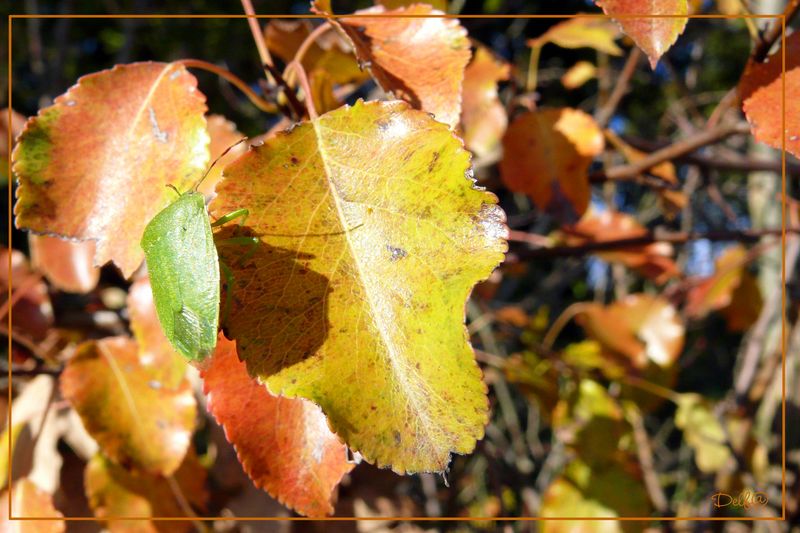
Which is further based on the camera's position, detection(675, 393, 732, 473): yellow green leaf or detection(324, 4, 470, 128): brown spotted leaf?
detection(675, 393, 732, 473): yellow green leaf

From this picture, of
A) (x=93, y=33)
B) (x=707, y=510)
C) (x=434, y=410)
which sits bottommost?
(x=707, y=510)

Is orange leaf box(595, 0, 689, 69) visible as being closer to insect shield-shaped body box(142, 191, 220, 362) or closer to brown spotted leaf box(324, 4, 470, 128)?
brown spotted leaf box(324, 4, 470, 128)

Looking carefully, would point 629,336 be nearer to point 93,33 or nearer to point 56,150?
point 56,150

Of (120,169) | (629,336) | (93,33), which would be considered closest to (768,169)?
(629,336)

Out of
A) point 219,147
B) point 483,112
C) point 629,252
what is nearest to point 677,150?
point 483,112

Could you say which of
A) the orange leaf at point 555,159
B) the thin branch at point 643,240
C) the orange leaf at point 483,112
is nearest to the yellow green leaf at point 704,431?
the thin branch at point 643,240

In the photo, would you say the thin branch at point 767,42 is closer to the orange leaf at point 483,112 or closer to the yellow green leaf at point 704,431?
the orange leaf at point 483,112

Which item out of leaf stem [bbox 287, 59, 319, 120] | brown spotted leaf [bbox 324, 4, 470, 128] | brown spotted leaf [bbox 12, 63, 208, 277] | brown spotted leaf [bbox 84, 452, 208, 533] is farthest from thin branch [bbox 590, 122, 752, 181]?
brown spotted leaf [bbox 84, 452, 208, 533]
